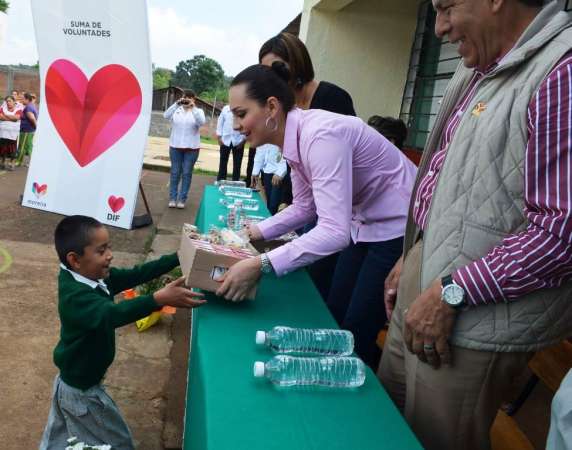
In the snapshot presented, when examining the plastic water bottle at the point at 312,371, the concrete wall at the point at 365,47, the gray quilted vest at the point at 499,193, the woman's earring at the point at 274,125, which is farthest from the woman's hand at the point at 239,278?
the concrete wall at the point at 365,47

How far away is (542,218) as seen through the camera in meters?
1.14

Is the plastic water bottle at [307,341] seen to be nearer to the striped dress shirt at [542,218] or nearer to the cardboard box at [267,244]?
the striped dress shirt at [542,218]

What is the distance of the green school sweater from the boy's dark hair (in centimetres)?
9

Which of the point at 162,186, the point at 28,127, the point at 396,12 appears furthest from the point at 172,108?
the point at 28,127

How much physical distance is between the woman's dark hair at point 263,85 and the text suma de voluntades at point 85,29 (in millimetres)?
3732

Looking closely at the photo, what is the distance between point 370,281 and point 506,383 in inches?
33.2

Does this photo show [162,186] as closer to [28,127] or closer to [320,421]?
[28,127]

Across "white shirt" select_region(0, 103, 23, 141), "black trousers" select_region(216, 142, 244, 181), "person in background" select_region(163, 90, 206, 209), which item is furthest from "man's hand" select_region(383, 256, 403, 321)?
"white shirt" select_region(0, 103, 23, 141)

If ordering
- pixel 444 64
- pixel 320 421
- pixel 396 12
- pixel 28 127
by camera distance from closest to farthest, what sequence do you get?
pixel 320 421 → pixel 444 64 → pixel 396 12 → pixel 28 127

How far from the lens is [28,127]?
36.2 ft

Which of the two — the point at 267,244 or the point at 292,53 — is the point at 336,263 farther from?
the point at 292,53

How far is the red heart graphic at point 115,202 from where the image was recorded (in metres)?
5.33

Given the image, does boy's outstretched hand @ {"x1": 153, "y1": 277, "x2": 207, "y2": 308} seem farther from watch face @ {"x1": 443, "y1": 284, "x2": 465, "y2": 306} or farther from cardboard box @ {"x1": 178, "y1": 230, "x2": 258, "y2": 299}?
watch face @ {"x1": 443, "y1": 284, "x2": 465, "y2": 306}

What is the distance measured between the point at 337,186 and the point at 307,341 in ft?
1.78
